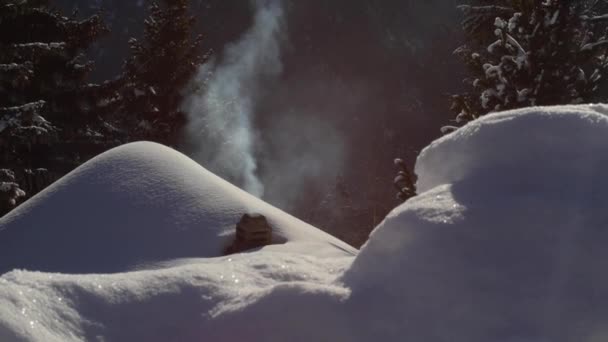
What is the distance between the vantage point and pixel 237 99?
5144cm

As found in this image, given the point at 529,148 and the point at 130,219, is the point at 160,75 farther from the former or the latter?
the point at 529,148

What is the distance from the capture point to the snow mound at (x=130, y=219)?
21.0ft

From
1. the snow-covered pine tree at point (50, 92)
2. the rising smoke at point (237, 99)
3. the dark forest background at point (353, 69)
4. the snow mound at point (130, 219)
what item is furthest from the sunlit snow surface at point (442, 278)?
the dark forest background at point (353, 69)

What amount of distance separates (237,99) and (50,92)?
3439cm

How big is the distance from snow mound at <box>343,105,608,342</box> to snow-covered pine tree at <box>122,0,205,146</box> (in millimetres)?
18268

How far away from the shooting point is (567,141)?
2033 millimetres

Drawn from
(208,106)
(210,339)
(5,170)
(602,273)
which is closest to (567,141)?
(602,273)

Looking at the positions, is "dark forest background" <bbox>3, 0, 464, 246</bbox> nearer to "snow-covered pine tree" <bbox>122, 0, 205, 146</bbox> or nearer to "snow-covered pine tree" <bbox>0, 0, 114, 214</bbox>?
"snow-covered pine tree" <bbox>122, 0, 205, 146</bbox>

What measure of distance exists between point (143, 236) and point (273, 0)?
193 feet

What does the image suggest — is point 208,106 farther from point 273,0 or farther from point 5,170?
point 273,0

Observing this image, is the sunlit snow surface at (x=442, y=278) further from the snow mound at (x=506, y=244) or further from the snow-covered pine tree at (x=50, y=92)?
the snow-covered pine tree at (x=50, y=92)

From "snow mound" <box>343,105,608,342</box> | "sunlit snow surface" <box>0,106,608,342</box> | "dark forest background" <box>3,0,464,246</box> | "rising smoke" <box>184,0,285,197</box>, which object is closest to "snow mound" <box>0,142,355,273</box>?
"sunlit snow surface" <box>0,106,608,342</box>

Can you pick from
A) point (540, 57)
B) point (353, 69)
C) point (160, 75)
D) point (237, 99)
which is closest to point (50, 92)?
point (160, 75)

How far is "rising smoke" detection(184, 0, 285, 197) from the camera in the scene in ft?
90.0
